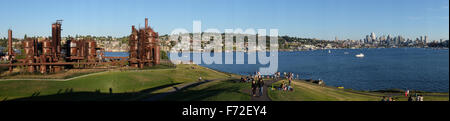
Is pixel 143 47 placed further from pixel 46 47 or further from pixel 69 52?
pixel 46 47

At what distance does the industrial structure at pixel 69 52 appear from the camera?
56.5 metres

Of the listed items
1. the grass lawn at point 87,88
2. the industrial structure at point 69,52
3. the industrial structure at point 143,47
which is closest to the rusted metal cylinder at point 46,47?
the industrial structure at point 69,52

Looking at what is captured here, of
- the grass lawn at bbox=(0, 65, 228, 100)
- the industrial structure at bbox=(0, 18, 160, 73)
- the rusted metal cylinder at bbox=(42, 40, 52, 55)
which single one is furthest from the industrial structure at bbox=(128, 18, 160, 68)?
the grass lawn at bbox=(0, 65, 228, 100)

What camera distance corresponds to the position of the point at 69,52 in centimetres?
6788

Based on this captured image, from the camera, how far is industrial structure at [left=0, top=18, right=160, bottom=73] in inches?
2223

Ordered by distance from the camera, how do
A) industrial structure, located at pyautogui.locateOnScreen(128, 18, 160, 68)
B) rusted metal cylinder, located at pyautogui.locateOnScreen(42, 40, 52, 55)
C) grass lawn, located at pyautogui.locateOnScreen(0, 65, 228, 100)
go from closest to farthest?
grass lawn, located at pyautogui.locateOnScreen(0, 65, 228, 100) < rusted metal cylinder, located at pyautogui.locateOnScreen(42, 40, 52, 55) < industrial structure, located at pyautogui.locateOnScreen(128, 18, 160, 68)

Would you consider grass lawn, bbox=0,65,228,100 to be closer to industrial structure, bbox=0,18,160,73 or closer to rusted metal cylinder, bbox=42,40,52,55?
industrial structure, bbox=0,18,160,73

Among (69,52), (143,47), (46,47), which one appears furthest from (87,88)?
(69,52)

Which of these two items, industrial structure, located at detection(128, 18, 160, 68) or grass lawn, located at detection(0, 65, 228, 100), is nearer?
grass lawn, located at detection(0, 65, 228, 100)

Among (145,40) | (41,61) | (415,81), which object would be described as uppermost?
(145,40)
